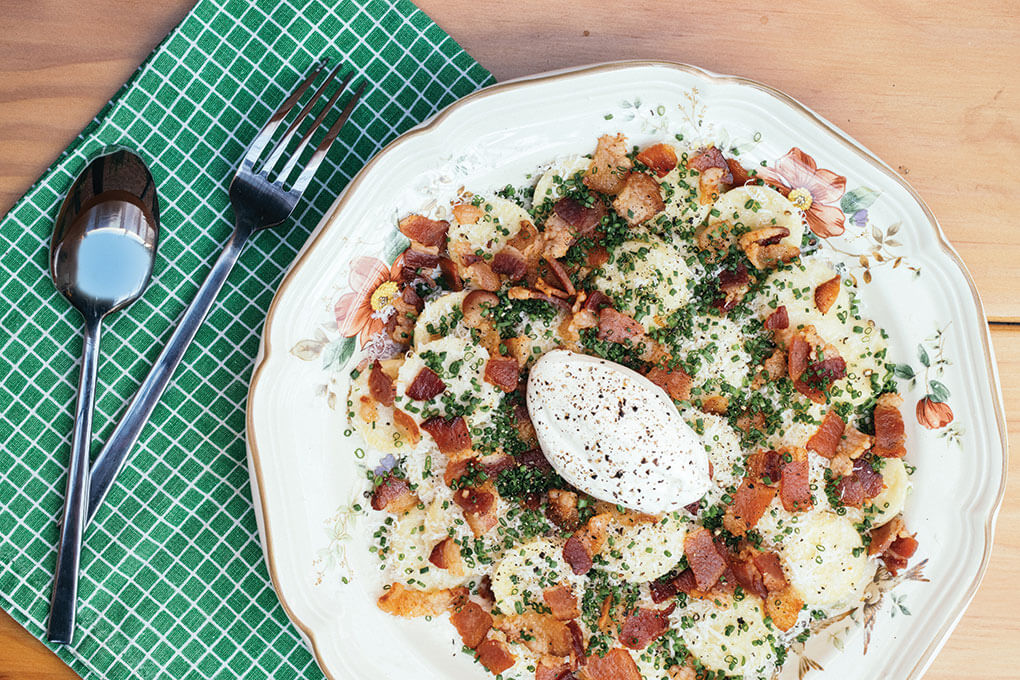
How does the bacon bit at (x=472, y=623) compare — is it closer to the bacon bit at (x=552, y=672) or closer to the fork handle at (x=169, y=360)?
the bacon bit at (x=552, y=672)

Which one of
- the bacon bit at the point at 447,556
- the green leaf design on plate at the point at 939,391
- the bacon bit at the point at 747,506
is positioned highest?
the green leaf design on plate at the point at 939,391

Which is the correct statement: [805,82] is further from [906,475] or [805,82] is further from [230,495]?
[230,495]

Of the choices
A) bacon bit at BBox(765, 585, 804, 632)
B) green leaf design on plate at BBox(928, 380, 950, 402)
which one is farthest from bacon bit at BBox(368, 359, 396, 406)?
green leaf design on plate at BBox(928, 380, 950, 402)

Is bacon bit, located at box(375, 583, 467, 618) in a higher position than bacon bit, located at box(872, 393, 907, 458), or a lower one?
lower


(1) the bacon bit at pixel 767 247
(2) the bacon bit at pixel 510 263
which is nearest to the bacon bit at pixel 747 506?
(1) the bacon bit at pixel 767 247

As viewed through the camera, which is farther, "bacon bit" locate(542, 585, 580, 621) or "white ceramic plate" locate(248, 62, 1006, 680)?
"bacon bit" locate(542, 585, 580, 621)

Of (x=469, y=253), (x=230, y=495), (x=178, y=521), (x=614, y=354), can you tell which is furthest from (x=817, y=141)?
(x=178, y=521)

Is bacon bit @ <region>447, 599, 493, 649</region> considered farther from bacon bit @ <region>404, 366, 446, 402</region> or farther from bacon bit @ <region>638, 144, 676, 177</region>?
bacon bit @ <region>638, 144, 676, 177</region>
